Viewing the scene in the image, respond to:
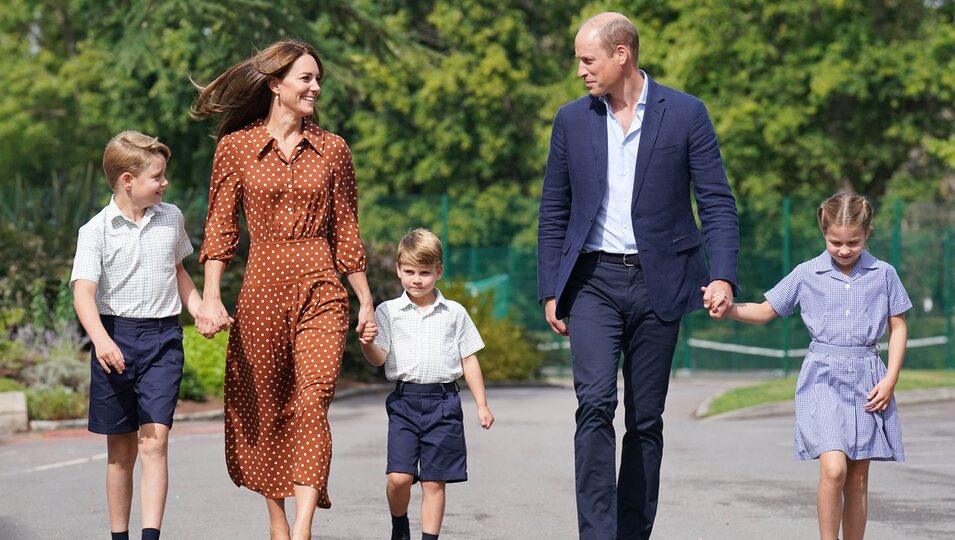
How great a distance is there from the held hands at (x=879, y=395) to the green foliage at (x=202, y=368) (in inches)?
399

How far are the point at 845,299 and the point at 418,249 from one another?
1.69 meters

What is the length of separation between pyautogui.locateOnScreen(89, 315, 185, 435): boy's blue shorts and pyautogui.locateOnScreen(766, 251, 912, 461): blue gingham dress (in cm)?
242

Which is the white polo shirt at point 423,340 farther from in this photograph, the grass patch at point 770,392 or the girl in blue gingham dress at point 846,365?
the grass patch at point 770,392

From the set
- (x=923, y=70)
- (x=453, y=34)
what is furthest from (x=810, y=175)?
(x=453, y=34)

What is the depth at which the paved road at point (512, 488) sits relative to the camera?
762cm

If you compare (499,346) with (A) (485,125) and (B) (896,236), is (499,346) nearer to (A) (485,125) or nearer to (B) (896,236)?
(B) (896,236)

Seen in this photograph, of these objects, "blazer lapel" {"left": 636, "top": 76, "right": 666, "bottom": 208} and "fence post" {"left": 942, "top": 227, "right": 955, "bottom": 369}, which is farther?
"fence post" {"left": 942, "top": 227, "right": 955, "bottom": 369}

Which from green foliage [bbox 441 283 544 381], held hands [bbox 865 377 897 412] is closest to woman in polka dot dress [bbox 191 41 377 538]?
held hands [bbox 865 377 897 412]

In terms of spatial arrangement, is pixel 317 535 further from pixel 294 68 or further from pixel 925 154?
pixel 925 154

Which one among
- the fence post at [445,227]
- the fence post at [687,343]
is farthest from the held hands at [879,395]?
the fence post at [687,343]

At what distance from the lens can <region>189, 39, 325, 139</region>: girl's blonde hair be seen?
5969 mm

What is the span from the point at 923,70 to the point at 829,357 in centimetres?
2448

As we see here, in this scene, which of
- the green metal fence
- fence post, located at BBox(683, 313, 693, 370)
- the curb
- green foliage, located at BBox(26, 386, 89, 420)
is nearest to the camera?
green foliage, located at BBox(26, 386, 89, 420)

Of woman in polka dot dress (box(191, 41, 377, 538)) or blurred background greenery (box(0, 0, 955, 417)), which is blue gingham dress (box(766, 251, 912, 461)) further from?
blurred background greenery (box(0, 0, 955, 417))
